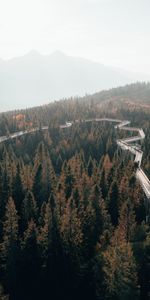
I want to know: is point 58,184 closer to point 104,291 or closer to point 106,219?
point 106,219

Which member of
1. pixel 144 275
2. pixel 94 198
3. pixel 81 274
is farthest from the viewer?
pixel 94 198

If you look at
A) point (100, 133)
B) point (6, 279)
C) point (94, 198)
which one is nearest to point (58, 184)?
point (94, 198)

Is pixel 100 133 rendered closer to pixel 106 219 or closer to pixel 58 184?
pixel 58 184

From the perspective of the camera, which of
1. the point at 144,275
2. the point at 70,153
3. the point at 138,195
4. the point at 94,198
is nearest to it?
the point at 144,275

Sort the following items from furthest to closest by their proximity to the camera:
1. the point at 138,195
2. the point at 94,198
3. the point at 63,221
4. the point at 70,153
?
the point at 70,153, the point at 138,195, the point at 94,198, the point at 63,221

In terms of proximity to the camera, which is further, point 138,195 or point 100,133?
point 100,133

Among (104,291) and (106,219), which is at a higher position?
(106,219)

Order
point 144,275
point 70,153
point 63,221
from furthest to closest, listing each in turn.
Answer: point 70,153, point 63,221, point 144,275

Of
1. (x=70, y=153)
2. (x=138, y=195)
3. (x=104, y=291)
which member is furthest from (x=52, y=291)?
(x=70, y=153)

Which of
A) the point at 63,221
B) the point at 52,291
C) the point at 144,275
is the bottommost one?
the point at 52,291
